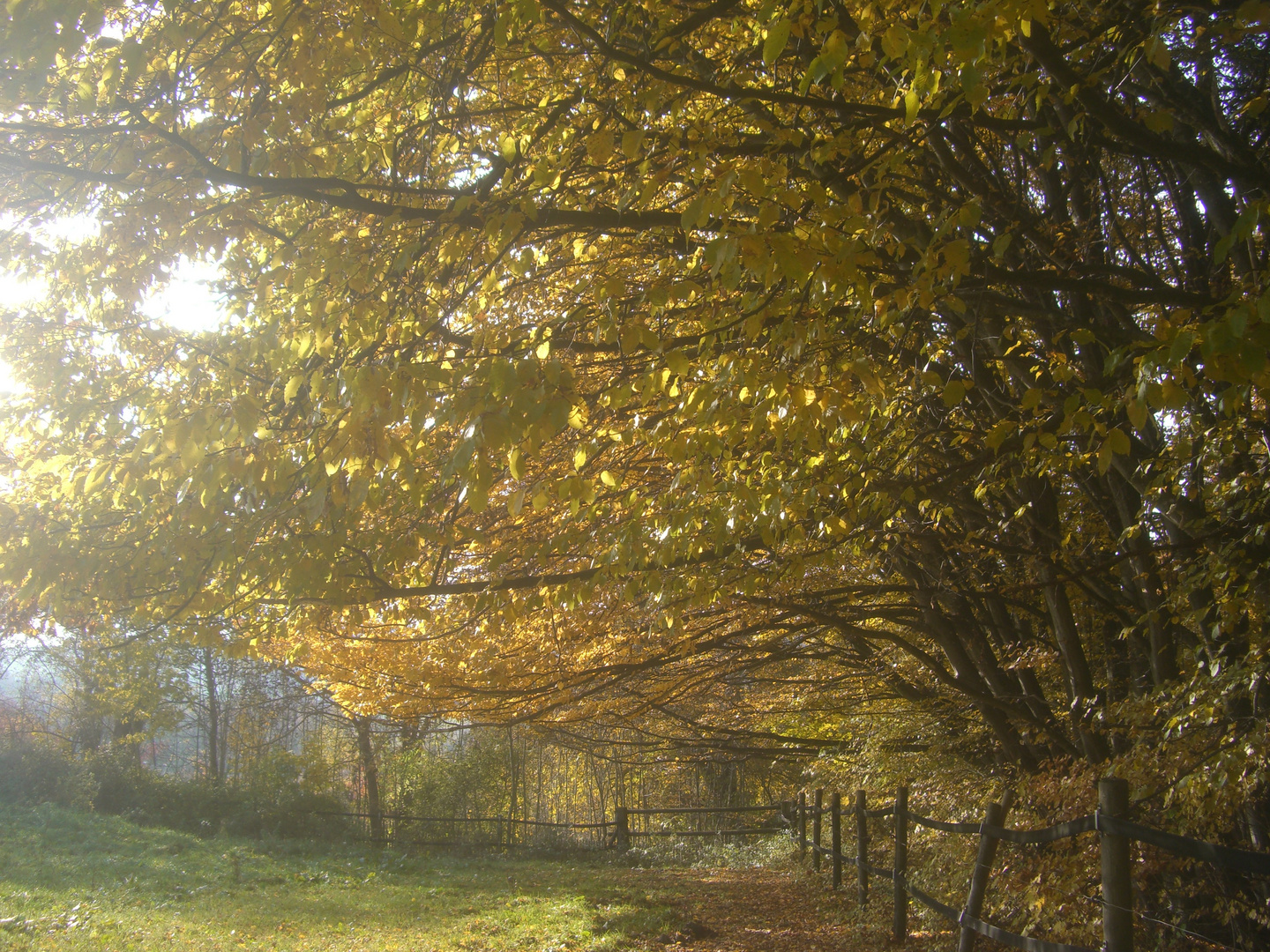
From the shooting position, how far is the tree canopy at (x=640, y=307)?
313cm

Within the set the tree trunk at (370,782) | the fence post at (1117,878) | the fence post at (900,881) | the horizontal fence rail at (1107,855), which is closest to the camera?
the horizontal fence rail at (1107,855)

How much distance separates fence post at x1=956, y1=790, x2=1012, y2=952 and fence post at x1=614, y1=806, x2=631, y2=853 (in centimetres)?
1516

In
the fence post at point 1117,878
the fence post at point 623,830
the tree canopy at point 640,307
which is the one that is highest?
the tree canopy at point 640,307

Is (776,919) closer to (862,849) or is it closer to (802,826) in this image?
(862,849)

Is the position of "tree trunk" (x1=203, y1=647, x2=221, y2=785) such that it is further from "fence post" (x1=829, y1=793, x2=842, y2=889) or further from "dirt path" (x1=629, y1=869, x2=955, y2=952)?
"fence post" (x1=829, y1=793, x2=842, y2=889)

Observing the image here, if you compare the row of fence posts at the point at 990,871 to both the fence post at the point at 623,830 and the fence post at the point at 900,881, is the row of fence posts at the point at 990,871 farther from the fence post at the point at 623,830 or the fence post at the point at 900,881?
the fence post at the point at 623,830

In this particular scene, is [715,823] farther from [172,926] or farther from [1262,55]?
[1262,55]

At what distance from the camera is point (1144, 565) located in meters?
6.02

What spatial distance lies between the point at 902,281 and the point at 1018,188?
8.69 ft

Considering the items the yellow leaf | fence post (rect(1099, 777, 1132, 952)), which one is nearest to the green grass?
fence post (rect(1099, 777, 1132, 952))

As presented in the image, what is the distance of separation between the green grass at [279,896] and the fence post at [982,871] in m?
3.97

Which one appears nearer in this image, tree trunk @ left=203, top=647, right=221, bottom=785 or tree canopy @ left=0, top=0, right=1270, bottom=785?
tree canopy @ left=0, top=0, right=1270, bottom=785

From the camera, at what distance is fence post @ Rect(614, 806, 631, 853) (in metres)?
19.4

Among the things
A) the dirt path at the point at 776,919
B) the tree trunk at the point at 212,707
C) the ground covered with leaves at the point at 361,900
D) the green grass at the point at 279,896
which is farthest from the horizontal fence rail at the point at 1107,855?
the tree trunk at the point at 212,707
